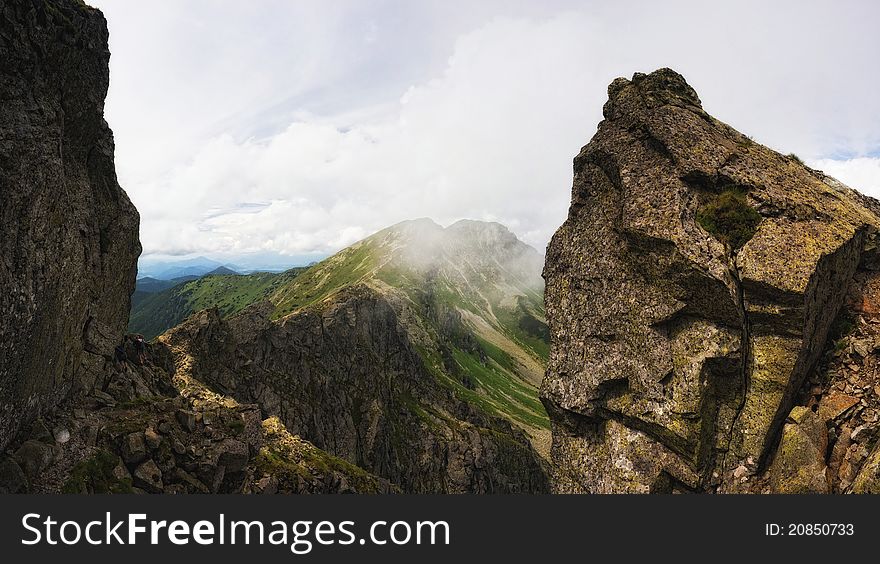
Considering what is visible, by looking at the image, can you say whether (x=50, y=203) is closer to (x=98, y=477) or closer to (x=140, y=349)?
(x=98, y=477)

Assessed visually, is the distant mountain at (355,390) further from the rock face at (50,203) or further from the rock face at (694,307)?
the rock face at (694,307)

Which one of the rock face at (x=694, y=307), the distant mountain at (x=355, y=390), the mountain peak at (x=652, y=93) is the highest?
the mountain peak at (x=652, y=93)

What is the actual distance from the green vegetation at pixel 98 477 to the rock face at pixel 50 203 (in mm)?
3359

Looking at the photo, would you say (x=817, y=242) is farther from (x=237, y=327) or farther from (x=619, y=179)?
(x=237, y=327)

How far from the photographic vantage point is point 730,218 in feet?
75.2

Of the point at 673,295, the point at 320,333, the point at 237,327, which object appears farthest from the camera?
the point at 320,333

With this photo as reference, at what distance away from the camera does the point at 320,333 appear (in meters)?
135

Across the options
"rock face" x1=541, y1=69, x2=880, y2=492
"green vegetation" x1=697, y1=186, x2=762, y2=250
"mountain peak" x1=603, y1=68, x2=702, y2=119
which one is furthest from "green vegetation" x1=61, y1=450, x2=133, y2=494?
"mountain peak" x1=603, y1=68, x2=702, y2=119

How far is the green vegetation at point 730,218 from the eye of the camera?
2253cm

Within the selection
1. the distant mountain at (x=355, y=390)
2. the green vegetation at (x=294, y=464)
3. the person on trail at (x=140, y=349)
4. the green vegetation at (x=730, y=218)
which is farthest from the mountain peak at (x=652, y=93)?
the distant mountain at (x=355, y=390)

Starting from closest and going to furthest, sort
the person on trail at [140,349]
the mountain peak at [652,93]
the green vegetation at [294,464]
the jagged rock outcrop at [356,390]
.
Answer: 1. the mountain peak at [652,93]
2. the person on trail at [140,349]
3. the green vegetation at [294,464]
4. the jagged rock outcrop at [356,390]

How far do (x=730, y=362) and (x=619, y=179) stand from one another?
40.9 feet

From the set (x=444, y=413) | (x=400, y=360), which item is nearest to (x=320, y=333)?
(x=400, y=360)

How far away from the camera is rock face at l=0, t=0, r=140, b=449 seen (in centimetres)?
1895
